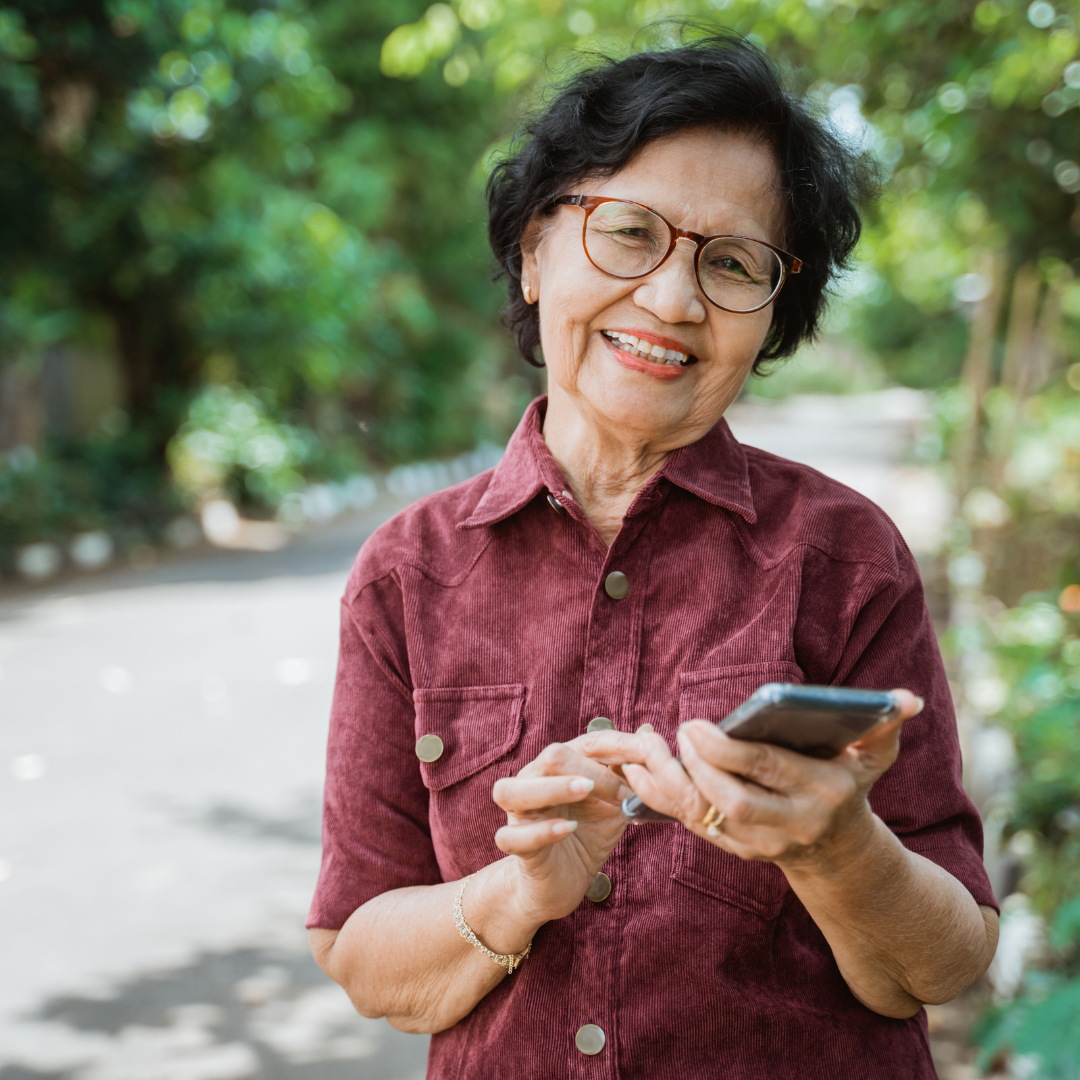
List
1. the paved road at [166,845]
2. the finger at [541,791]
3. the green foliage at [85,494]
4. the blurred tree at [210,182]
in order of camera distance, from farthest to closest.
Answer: the green foliage at [85,494] → the blurred tree at [210,182] → the paved road at [166,845] → the finger at [541,791]

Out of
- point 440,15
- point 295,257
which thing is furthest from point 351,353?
point 440,15

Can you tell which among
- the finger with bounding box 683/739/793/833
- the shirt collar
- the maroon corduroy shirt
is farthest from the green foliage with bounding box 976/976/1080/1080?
the finger with bounding box 683/739/793/833

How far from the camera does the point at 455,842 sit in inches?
56.1

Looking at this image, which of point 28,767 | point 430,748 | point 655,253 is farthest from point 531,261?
point 28,767

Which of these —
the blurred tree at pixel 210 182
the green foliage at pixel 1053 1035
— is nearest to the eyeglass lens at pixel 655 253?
the green foliage at pixel 1053 1035

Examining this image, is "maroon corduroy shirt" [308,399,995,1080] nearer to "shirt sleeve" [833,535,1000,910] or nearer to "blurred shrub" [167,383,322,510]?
"shirt sleeve" [833,535,1000,910]

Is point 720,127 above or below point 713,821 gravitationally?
above

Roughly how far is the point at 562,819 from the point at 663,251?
742 millimetres

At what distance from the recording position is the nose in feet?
4.54

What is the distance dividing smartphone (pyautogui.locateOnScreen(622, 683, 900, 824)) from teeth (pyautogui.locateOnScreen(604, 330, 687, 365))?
0.62 m

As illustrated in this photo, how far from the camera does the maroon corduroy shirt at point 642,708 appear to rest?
4.31 ft

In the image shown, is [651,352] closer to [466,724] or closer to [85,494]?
[466,724]

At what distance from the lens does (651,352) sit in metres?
1.44

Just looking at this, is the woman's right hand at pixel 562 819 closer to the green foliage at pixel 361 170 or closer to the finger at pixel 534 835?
the finger at pixel 534 835
